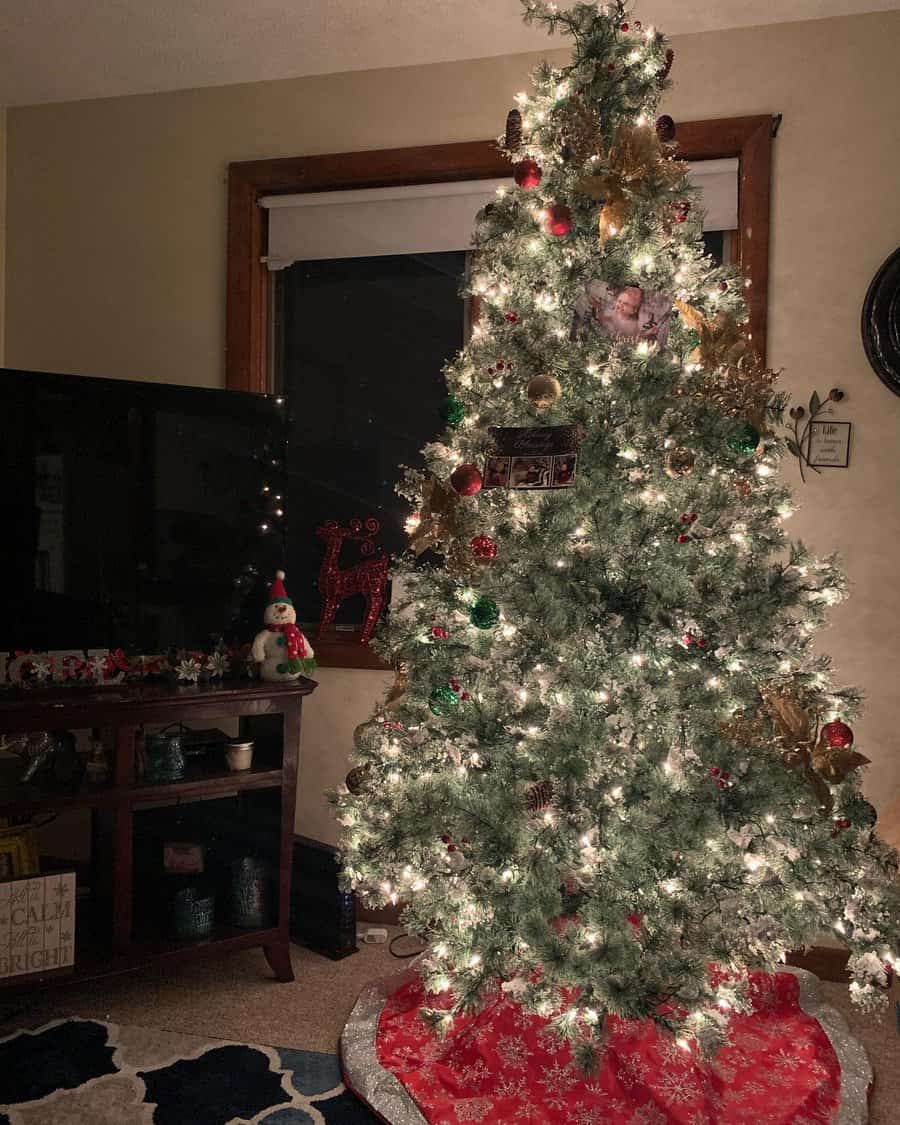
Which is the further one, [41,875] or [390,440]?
[390,440]

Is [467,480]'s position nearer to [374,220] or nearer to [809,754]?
[809,754]

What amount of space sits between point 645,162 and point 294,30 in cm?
137

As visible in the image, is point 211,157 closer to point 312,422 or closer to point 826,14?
point 312,422

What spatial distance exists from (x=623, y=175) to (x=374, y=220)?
124cm

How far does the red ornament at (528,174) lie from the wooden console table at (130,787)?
4.69 feet

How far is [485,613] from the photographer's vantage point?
2.07 meters

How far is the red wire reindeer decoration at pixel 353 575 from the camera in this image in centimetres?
313

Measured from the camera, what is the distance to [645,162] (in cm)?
210

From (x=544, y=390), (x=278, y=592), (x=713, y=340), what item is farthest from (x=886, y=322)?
(x=278, y=592)

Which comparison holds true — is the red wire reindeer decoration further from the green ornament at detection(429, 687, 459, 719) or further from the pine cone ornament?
the pine cone ornament

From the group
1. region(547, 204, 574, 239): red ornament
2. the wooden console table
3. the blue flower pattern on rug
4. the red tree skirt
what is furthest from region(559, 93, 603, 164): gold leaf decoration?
the blue flower pattern on rug

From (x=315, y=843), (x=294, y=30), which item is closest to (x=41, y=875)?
(x=315, y=843)

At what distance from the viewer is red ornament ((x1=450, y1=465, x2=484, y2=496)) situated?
2.14 meters

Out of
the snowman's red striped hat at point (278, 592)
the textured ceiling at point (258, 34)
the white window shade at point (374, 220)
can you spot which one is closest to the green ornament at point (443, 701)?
the snowman's red striped hat at point (278, 592)
